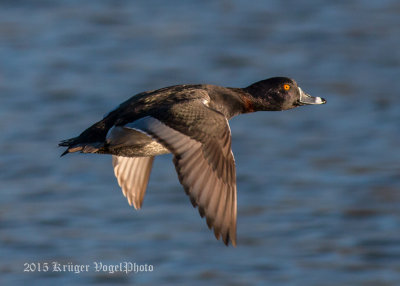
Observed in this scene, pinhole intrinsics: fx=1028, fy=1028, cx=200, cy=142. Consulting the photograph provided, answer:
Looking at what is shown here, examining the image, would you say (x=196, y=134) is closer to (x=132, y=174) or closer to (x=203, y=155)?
(x=203, y=155)

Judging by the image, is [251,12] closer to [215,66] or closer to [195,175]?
[215,66]

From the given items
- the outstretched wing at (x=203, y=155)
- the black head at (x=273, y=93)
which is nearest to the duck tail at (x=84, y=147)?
the outstretched wing at (x=203, y=155)

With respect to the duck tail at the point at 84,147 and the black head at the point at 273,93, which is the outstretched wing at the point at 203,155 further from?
the black head at the point at 273,93

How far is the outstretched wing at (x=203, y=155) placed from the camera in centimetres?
638

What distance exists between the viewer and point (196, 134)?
6.77 metres

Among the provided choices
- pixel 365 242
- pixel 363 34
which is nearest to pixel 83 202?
pixel 365 242

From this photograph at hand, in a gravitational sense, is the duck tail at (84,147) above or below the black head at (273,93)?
below

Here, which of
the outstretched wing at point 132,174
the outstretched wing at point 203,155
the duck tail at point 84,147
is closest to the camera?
the outstretched wing at point 203,155

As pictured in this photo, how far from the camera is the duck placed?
6.44m

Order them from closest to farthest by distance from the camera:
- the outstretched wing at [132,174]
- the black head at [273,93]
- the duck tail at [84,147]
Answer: the duck tail at [84,147] → the black head at [273,93] → the outstretched wing at [132,174]

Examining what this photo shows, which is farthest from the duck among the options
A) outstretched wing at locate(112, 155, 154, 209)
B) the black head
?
outstretched wing at locate(112, 155, 154, 209)

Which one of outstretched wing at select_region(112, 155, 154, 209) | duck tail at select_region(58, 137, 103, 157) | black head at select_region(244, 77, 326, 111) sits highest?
black head at select_region(244, 77, 326, 111)

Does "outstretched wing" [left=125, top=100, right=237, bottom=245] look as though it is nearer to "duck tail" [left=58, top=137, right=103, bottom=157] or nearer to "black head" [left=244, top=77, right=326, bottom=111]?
"duck tail" [left=58, top=137, right=103, bottom=157]

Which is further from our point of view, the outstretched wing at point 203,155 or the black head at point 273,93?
the black head at point 273,93
